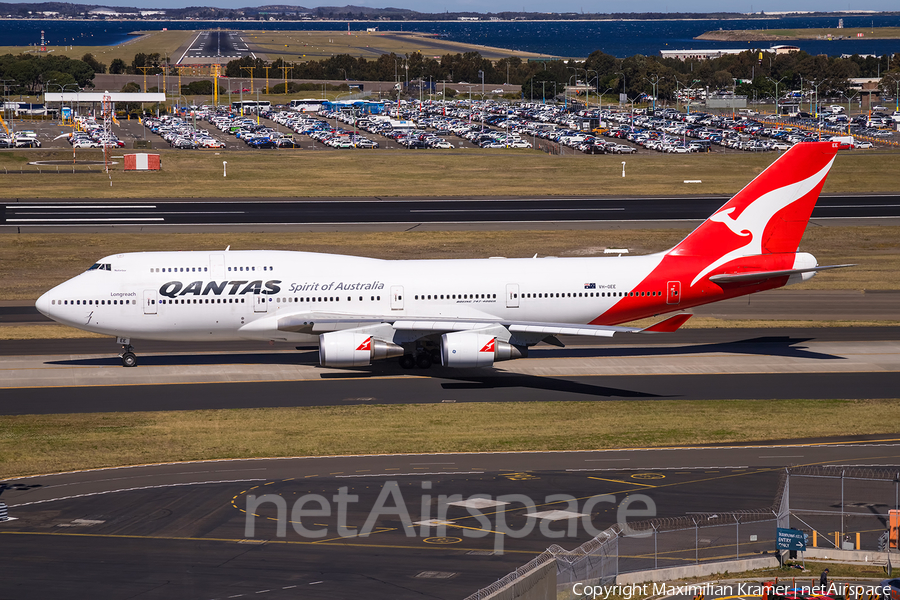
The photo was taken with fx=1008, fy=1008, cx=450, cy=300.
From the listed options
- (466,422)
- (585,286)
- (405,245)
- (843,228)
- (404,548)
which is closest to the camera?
(404,548)

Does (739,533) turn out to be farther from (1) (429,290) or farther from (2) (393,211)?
(2) (393,211)

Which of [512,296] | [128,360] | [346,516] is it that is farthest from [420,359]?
[346,516]

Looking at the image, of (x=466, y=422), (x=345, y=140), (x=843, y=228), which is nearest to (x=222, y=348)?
(x=466, y=422)

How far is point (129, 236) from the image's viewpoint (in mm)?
86188

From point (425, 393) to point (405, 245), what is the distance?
1462 inches

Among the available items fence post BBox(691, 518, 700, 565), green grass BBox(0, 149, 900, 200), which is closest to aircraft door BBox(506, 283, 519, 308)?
fence post BBox(691, 518, 700, 565)

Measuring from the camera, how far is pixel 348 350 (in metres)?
47.0

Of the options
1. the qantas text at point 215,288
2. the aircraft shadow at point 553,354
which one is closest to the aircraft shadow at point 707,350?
the aircraft shadow at point 553,354

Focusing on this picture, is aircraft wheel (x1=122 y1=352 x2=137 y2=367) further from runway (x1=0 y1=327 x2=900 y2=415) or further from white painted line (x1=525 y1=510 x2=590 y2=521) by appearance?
white painted line (x1=525 y1=510 x2=590 y2=521)

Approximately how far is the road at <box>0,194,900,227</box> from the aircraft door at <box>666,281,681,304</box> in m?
43.9

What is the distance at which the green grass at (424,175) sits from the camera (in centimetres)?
11650

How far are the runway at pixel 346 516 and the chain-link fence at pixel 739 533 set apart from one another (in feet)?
0.53

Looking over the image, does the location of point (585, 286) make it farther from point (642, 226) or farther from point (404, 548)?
point (642, 226)

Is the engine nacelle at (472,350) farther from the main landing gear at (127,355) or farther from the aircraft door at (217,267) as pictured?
the main landing gear at (127,355)
